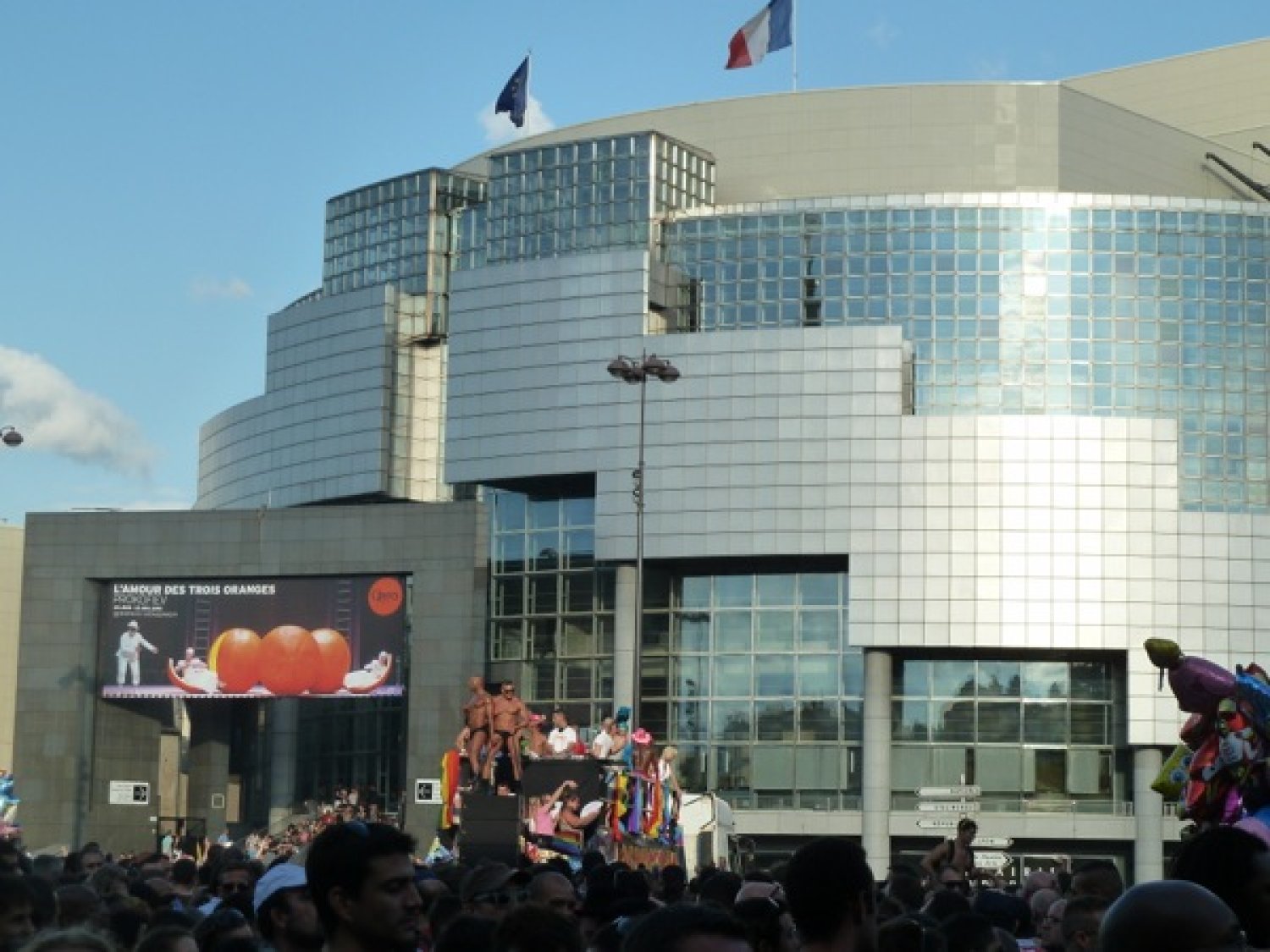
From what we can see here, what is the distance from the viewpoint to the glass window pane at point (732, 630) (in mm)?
79062

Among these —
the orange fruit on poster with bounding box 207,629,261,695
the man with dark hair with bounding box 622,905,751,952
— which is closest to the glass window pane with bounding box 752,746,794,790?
the orange fruit on poster with bounding box 207,629,261,695

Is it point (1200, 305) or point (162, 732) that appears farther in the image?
point (162, 732)

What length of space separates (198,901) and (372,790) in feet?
216

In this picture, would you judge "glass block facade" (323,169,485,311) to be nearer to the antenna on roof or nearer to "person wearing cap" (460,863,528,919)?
the antenna on roof

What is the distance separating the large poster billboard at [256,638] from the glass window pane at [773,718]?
1121 cm

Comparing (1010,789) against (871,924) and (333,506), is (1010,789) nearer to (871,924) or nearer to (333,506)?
(333,506)

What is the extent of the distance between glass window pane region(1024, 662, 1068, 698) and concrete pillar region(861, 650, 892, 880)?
4.40 meters

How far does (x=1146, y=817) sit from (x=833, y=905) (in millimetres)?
69916

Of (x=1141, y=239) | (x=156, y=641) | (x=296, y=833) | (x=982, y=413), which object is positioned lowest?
(x=296, y=833)

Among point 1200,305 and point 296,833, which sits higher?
point 1200,305

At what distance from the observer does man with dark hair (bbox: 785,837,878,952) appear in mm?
7637

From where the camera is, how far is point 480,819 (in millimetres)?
35188

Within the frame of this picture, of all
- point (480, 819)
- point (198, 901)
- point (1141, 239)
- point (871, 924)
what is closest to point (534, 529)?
point (1141, 239)

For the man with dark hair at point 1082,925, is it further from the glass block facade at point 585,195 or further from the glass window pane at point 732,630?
the glass block facade at point 585,195
